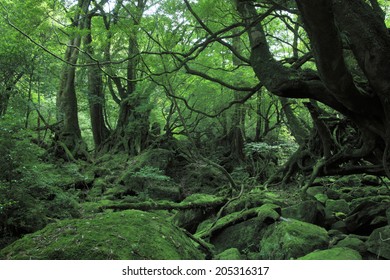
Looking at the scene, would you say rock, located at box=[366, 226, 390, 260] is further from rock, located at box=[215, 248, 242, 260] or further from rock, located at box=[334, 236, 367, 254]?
rock, located at box=[215, 248, 242, 260]

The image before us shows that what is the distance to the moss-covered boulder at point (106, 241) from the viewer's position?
7.65 feet

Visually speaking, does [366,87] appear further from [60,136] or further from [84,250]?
[60,136]

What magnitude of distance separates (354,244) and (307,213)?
1.51 meters

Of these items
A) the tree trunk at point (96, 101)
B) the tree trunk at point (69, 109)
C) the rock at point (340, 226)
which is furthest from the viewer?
the tree trunk at point (96, 101)

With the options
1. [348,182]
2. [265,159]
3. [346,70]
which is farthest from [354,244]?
[265,159]

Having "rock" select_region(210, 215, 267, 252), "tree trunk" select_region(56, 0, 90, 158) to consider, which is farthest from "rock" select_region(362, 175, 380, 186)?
"tree trunk" select_region(56, 0, 90, 158)

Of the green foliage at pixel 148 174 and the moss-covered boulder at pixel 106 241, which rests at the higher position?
the green foliage at pixel 148 174

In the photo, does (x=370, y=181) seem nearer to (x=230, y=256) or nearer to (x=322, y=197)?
(x=322, y=197)

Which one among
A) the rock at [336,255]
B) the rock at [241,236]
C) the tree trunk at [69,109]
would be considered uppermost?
the tree trunk at [69,109]

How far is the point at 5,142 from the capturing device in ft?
15.2

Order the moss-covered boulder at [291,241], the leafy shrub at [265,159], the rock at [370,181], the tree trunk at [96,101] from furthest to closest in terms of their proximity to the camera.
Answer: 1. the tree trunk at [96,101]
2. the leafy shrub at [265,159]
3. the rock at [370,181]
4. the moss-covered boulder at [291,241]

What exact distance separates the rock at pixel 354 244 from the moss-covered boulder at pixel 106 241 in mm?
2107

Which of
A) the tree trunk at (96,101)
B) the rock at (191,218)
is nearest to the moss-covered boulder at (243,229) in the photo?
the rock at (191,218)

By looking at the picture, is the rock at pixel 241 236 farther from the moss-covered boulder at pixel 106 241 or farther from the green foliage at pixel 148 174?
the green foliage at pixel 148 174
